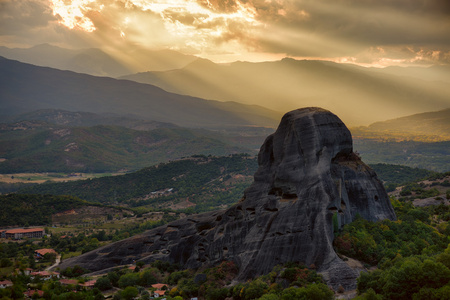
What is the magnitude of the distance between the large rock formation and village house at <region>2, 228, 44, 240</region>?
166ft

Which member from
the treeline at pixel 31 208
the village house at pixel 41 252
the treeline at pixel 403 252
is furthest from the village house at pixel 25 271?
the treeline at pixel 31 208

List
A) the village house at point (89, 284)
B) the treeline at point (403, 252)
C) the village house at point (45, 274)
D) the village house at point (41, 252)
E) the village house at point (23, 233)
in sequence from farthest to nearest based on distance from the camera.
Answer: the village house at point (23, 233)
the village house at point (41, 252)
the village house at point (45, 274)
the village house at point (89, 284)
the treeline at point (403, 252)

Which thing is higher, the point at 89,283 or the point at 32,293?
the point at 32,293

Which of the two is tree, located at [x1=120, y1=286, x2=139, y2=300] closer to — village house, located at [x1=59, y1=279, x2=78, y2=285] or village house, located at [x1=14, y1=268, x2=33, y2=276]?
village house, located at [x1=59, y1=279, x2=78, y2=285]

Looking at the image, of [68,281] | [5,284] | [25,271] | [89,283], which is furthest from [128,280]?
[25,271]

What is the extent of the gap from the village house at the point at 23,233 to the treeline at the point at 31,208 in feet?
35.6

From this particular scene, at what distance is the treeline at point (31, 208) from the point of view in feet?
399

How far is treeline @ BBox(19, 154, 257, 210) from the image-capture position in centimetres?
16500

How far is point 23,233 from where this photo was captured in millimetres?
107188

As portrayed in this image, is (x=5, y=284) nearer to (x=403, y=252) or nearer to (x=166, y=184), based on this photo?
(x=403, y=252)

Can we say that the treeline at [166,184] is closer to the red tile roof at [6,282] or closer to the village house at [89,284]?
the village house at [89,284]

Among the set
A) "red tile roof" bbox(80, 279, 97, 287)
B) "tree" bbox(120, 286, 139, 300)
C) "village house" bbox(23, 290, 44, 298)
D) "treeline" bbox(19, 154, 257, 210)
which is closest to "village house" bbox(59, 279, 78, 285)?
"red tile roof" bbox(80, 279, 97, 287)

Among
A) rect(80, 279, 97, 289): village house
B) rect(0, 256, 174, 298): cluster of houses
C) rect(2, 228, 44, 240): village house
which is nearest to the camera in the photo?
rect(0, 256, 174, 298): cluster of houses

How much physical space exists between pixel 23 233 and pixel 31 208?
2226 cm
